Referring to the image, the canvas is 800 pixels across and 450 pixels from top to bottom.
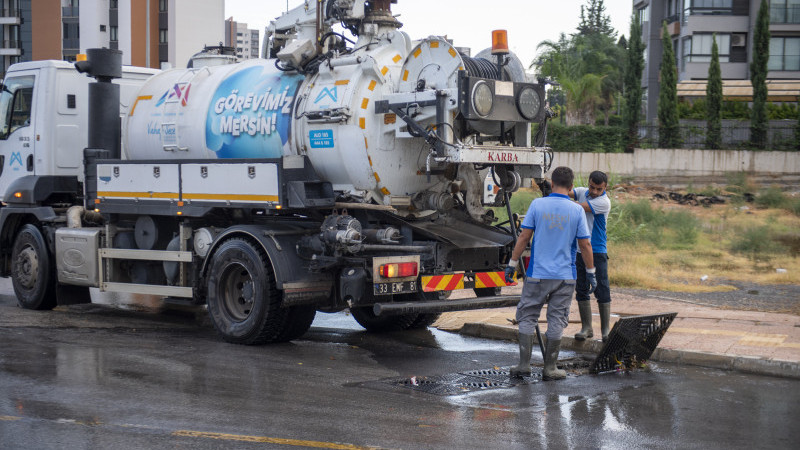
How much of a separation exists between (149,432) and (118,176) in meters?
5.83

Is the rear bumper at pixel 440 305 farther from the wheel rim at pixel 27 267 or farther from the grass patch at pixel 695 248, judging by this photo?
the wheel rim at pixel 27 267

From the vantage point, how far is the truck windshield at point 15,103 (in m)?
12.8

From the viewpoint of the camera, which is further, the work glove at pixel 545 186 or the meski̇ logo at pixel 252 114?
the meski̇ logo at pixel 252 114

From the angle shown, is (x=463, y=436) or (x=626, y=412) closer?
(x=463, y=436)

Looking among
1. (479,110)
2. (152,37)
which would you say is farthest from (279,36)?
(152,37)

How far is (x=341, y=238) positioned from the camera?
9.05 metres

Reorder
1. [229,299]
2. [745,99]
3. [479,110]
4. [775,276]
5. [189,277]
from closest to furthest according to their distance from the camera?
[479,110] < [229,299] < [189,277] < [775,276] < [745,99]

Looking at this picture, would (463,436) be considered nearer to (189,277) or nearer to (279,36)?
(189,277)

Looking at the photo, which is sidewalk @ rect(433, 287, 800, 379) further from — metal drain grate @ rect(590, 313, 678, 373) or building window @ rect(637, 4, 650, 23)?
building window @ rect(637, 4, 650, 23)

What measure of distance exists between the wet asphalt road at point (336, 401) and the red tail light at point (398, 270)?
2.72ft

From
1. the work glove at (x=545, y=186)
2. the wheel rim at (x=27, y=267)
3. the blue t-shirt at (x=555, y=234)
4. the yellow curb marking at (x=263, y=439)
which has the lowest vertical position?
the yellow curb marking at (x=263, y=439)

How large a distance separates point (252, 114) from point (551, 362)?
4304 mm

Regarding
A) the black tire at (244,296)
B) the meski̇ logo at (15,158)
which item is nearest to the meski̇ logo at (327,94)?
the black tire at (244,296)

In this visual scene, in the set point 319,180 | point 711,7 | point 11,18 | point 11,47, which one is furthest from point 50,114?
point 11,47
